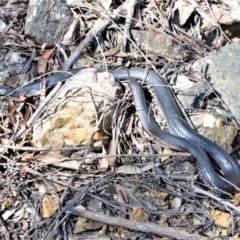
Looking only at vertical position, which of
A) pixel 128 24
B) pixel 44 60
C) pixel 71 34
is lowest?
pixel 44 60

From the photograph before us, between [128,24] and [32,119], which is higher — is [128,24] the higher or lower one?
the higher one

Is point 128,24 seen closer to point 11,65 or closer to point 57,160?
point 11,65

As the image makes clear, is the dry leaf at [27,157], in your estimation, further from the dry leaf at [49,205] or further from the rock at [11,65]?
the rock at [11,65]

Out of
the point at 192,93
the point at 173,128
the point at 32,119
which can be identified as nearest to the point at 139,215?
the point at 173,128

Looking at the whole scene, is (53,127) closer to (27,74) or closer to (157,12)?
(27,74)

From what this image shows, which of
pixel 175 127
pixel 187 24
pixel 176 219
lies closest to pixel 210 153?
pixel 175 127

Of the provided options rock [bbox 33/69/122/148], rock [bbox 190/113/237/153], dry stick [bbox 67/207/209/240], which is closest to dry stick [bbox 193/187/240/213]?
dry stick [bbox 67/207/209/240]
